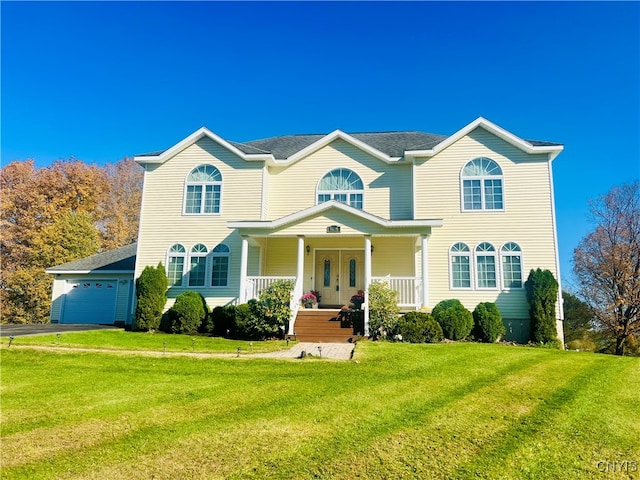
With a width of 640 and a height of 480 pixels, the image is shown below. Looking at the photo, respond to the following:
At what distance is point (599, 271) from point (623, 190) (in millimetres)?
5157

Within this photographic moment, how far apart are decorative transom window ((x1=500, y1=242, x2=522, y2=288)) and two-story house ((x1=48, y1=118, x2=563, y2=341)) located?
0.12 ft

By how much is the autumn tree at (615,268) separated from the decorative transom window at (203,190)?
2030cm

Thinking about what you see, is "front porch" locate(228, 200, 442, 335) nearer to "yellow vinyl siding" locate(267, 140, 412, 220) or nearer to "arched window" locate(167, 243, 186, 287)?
"yellow vinyl siding" locate(267, 140, 412, 220)

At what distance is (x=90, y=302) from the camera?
17953 millimetres

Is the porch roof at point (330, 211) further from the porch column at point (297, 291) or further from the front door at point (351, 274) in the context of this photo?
the front door at point (351, 274)

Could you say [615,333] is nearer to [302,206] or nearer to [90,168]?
[302,206]

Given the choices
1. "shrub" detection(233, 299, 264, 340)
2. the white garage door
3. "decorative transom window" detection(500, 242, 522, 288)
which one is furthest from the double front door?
the white garage door

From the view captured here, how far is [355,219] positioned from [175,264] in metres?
7.63

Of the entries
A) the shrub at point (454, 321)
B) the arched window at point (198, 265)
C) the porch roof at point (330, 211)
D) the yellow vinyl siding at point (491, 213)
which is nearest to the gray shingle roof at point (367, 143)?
the yellow vinyl siding at point (491, 213)

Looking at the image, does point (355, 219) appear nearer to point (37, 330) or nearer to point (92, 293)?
point (37, 330)

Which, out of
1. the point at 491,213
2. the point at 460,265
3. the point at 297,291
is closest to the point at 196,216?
the point at 297,291

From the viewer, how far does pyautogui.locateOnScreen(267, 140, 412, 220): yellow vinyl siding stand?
51.9 ft

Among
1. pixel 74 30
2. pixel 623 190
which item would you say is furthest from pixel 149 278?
pixel 623 190

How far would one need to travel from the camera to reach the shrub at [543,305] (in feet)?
43.1
